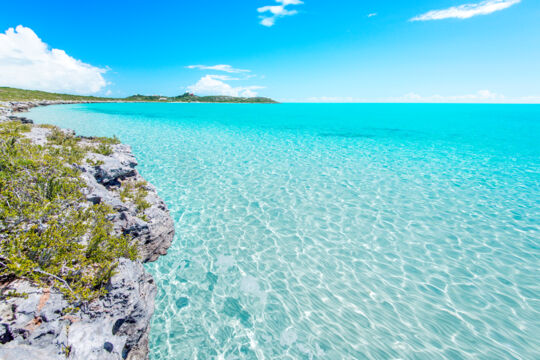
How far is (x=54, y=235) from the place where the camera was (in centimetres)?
498

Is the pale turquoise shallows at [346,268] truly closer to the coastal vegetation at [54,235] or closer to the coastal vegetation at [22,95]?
the coastal vegetation at [54,235]

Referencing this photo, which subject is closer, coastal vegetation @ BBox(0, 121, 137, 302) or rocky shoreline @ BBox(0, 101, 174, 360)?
rocky shoreline @ BBox(0, 101, 174, 360)

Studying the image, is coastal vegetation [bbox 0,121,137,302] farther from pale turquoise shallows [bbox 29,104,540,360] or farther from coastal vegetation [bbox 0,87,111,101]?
coastal vegetation [bbox 0,87,111,101]

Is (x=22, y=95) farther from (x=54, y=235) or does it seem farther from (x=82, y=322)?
(x=82, y=322)

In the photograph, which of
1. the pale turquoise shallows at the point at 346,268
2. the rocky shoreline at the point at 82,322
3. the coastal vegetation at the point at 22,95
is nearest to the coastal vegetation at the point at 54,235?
the rocky shoreline at the point at 82,322

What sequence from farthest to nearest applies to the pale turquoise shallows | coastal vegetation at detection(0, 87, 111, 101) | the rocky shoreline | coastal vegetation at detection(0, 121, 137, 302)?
coastal vegetation at detection(0, 87, 111, 101), the pale turquoise shallows, coastal vegetation at detection(0, 121, 137, 302), the rocky shoreline

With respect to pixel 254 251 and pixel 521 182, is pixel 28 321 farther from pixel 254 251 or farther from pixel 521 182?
pixel 521 182

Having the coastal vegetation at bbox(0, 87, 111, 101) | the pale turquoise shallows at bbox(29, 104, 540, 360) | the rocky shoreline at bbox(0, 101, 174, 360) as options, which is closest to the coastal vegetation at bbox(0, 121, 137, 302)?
the rocky shoreline at bbox(0, 101, 174, 360)

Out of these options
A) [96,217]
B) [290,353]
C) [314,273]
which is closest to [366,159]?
[314,273]

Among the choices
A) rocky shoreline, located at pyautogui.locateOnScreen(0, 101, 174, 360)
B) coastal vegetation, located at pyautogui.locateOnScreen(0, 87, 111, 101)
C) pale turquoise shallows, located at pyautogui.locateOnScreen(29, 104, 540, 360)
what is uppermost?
coastal vegetation, located at pyautogui.locateOnScreen(0, 87, 111, 101)

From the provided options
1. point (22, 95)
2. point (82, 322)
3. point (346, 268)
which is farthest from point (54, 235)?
point (22, 95)

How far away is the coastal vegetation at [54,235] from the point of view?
14.3 feet

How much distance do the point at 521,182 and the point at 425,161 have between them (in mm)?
6717

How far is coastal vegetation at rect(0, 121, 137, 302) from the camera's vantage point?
436 cm
